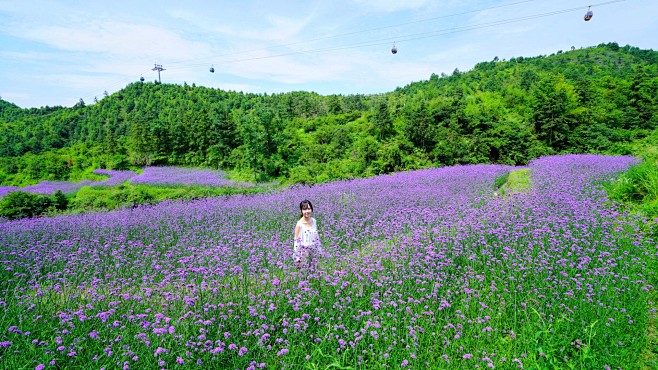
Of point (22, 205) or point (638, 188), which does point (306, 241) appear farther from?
point (22, 205)

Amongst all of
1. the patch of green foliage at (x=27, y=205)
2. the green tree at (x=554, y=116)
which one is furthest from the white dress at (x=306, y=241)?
the green tree at (x=554, y=116)

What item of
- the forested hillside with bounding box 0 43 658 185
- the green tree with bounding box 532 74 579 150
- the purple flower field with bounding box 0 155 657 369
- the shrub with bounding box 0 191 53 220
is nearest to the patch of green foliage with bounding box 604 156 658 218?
the purple flower field with bounding box 0 155 657 369

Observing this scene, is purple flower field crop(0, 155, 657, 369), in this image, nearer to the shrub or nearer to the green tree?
the shrub

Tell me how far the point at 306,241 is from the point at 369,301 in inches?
59.3

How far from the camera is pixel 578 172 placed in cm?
987

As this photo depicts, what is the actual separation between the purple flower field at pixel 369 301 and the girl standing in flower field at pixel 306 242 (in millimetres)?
179

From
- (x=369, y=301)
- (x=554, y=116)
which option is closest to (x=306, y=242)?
(x=369, y=301)

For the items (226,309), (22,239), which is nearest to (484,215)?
(226,309)

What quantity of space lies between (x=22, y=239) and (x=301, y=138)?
64.8ft

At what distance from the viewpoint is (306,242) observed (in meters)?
4.73

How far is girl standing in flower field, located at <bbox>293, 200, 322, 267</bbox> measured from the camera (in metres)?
4.38

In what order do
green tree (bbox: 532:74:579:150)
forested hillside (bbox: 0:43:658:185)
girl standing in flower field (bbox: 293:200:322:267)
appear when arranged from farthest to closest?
1. green tree (bbox: 532:74:579:150)
2. forested hillside (bbox: 0:43:658:185)
3. girl standing in flower field (bbox: 293:200:322:267)

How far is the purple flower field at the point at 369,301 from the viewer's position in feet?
8.74

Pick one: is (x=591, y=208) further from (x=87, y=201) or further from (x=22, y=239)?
(x=87, y=201)
